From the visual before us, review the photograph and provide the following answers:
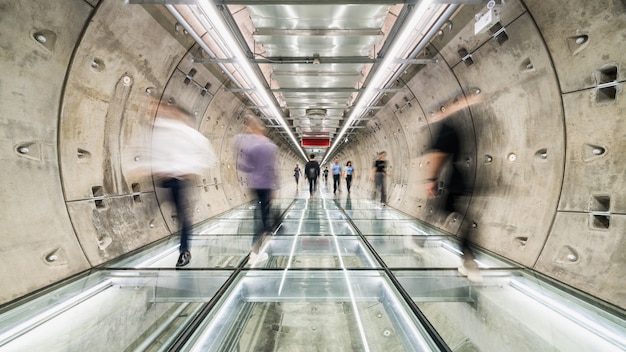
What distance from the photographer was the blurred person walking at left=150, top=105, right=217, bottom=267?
3.21 metres

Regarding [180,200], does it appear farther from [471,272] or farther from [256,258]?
[471,272]

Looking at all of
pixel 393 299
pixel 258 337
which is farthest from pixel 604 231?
pixel 258 337

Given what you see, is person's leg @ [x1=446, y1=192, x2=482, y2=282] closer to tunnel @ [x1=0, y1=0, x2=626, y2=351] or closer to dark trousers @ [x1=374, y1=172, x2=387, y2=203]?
tunnel @ [x1=0, y1=0, x2=626, y2=351]

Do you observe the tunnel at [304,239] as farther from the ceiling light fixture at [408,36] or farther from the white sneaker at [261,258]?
the white sneaker at [261,258]

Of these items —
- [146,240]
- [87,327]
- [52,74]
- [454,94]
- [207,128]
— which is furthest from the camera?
[207,128]

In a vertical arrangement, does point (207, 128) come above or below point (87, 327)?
above

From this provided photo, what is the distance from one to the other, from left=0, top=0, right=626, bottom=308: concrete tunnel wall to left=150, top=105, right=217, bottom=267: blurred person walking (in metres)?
0.99

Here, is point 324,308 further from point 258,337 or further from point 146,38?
point 146,38

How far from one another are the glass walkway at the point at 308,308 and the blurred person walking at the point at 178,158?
30.1 inches

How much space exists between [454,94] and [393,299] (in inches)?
155

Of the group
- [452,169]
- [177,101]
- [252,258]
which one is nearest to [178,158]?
[252,258]

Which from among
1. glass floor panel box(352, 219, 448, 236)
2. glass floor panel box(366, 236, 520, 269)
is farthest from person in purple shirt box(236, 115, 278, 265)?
glass floor panel box(352, 219, 448, 236)

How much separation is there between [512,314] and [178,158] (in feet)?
14.7

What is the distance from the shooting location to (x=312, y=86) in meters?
5.68
